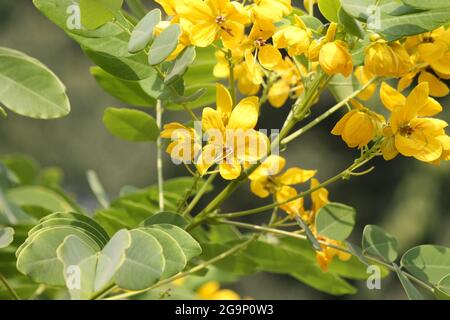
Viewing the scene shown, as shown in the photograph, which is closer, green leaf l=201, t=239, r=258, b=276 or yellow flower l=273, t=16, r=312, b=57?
yellow flower l=273, t=16, r=312, b=57

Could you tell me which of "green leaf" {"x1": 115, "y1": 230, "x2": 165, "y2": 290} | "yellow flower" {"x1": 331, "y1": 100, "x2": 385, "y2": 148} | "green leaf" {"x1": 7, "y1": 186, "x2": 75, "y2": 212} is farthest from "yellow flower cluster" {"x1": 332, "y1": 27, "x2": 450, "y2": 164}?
"green leaf" {"x1": 7, "y1": 186, "x2": 75, "y2": 212}

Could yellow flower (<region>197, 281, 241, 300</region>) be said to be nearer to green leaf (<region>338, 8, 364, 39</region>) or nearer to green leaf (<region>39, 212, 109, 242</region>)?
green leaf (<region>39, 212, 109, 242</region>)

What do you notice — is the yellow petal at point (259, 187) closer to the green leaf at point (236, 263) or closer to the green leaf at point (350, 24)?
the green leaf at point (236, 263)

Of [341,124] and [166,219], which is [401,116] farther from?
[166,219]

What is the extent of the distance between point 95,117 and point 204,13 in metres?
6.56

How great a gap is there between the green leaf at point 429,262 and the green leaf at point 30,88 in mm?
390

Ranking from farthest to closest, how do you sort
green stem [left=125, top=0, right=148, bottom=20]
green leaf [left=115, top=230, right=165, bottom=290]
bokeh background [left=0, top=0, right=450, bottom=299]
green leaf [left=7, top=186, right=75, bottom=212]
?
bokeh background [left=0, top=0, right=450, bottom=299]
green leaf [left=7, top=186, right=75, bottom=212]
green stem [left=125, top=0, right=148, bottom=20]
green leaf [left=115, top=230, right=165, bottom=290]

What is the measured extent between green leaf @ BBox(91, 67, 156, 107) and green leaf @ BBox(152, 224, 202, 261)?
28 centimetres

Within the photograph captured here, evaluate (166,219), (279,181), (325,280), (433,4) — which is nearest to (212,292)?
(325,280)

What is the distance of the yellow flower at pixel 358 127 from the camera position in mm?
710

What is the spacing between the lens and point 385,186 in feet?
21.6

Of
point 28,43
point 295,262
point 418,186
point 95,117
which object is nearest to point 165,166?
point 95,117

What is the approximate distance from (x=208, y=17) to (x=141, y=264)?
0.76 ft

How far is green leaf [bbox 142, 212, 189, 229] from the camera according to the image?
0.75 m
